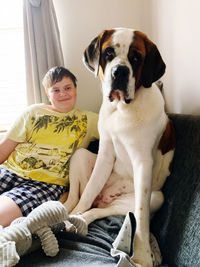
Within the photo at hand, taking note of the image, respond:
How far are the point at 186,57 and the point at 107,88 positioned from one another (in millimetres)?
522

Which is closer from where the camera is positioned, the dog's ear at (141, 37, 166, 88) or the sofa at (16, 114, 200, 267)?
the sofa at (16, 114, 200, 267)

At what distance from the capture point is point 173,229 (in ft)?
3.21

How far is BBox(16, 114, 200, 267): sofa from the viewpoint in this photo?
0.82 metres

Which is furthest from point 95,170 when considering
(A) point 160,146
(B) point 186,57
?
(B) point 186,57

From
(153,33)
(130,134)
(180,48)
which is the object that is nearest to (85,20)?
(153,33)

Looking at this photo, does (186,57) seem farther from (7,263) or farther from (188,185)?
(7,263)

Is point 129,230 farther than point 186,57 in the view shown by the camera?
No

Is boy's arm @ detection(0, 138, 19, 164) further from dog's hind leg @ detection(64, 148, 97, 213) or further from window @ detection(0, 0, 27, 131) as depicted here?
window @ detection(0, 0, 27, 131)

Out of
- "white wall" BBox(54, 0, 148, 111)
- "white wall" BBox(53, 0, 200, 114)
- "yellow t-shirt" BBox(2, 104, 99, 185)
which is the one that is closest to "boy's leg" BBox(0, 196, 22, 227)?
"yellow t-shirt" BBox(2, 104, 99, 185)

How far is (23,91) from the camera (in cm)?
206

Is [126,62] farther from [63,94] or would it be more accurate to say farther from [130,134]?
[63,94]

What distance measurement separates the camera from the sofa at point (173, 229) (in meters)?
0.82

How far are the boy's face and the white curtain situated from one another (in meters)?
0.30

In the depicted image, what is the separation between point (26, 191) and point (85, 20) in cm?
130
